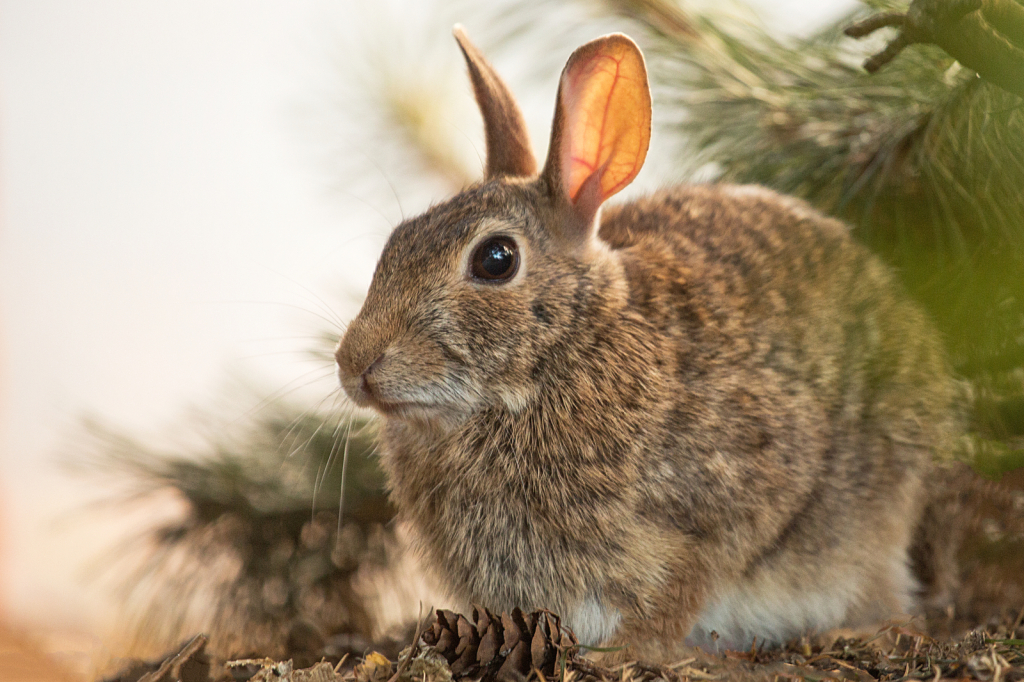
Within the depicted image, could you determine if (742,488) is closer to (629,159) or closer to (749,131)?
(629,159)

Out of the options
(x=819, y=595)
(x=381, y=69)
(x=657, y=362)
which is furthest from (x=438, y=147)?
(x=819, y=595)

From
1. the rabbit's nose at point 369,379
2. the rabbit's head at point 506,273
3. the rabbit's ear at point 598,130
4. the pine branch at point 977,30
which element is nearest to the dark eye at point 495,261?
the rabbit's head at point 506,273

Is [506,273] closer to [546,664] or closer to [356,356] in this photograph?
[356,356]

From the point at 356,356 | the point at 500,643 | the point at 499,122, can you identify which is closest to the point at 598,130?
the point at 499,122

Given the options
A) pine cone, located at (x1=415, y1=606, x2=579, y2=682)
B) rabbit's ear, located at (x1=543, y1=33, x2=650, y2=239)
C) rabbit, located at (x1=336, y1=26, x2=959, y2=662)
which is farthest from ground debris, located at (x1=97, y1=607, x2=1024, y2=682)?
rabbit's ear, located at (x1=543, y1=33, x2=650, y2=239)

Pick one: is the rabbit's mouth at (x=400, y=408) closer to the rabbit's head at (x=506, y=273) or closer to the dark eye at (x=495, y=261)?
the rabbit's head at (x=506, y=273)

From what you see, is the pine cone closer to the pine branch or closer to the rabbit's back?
the rabbit's back
